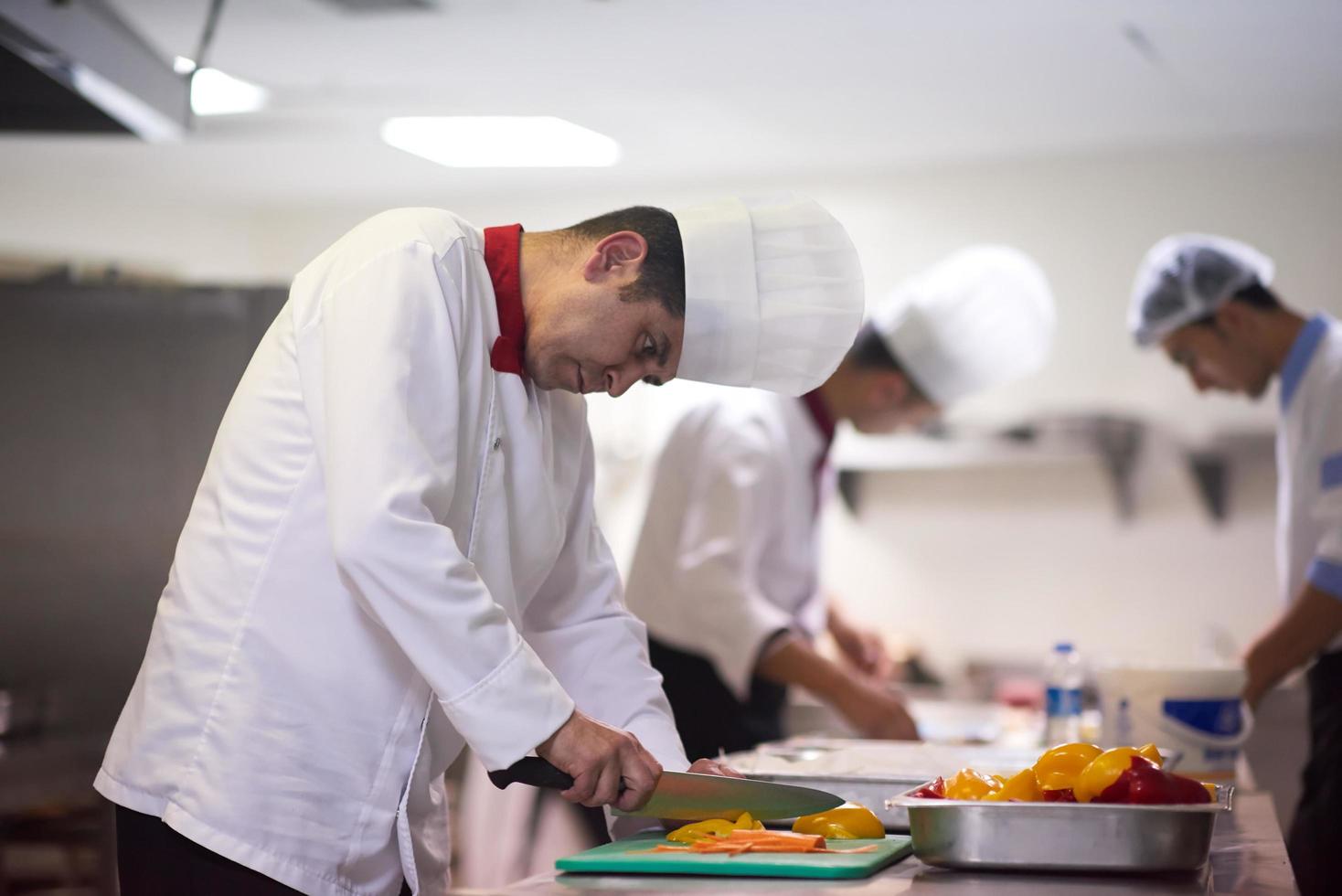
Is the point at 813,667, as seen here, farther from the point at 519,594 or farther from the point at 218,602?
the point at 218,602

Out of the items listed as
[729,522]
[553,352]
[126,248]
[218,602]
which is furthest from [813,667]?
[126,248]

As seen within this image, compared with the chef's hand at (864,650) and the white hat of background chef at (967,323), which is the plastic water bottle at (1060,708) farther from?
the chef's hand at (864,650)

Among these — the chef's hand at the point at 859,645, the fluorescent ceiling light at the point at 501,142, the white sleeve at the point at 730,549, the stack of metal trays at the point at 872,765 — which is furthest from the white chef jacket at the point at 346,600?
the fluorescent ceiling light at the point at 501,142

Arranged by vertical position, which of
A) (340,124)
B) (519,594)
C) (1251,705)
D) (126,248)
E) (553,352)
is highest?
(340,124)

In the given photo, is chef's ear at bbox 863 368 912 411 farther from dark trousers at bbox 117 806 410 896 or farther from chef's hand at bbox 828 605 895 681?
dark trousers at bbox 117 806 410 896

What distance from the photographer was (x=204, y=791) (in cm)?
126

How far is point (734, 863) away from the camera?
1.20 meters

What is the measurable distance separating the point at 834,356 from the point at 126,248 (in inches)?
132

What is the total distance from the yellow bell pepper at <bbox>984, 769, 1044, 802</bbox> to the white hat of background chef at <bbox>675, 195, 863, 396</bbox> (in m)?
0.49

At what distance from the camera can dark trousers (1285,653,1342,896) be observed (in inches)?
91.4

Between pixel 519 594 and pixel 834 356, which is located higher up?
pixel 834 356

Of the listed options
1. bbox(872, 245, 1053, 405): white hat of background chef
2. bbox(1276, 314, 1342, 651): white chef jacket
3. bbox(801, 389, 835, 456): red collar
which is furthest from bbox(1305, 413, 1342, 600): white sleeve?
bbox(801, 389, 835, 456): red collar

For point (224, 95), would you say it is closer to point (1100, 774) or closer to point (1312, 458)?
point (1312, 458)

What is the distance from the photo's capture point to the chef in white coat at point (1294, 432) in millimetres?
2377
